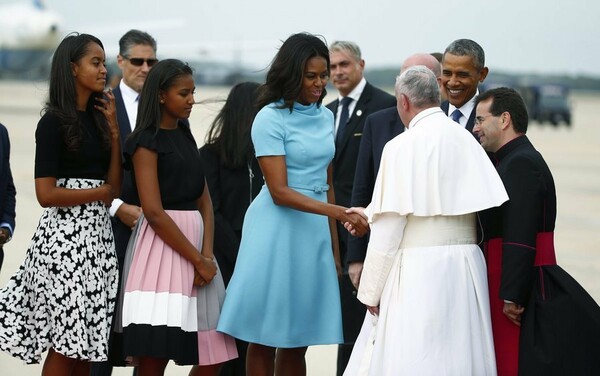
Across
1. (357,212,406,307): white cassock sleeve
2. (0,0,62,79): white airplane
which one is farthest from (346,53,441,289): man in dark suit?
(0,0,62,79): white airplane

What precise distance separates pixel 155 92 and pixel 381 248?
54.3 inches

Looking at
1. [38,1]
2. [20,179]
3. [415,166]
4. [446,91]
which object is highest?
[38,1]

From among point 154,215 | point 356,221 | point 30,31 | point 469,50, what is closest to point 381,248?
point 356,221

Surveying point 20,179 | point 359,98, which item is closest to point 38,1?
point 20,179

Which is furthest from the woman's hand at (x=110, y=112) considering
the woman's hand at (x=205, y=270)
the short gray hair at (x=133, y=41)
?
the short gray hair at (x=133, y=41)

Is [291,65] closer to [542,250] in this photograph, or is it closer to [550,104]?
[542,250]

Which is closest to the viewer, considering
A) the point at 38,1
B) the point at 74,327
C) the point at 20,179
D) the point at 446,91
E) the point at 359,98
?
the point at 74,327

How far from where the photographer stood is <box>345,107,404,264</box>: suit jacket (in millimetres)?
5426

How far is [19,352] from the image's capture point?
474 cm

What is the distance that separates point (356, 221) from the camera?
194 inches

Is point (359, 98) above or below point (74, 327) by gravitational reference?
above

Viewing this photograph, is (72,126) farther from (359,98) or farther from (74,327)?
(359,98)

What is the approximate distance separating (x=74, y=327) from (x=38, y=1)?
7966cm

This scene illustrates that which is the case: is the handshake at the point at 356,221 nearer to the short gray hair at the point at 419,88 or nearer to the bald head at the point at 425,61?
the short gray hair at the point at 419,88
